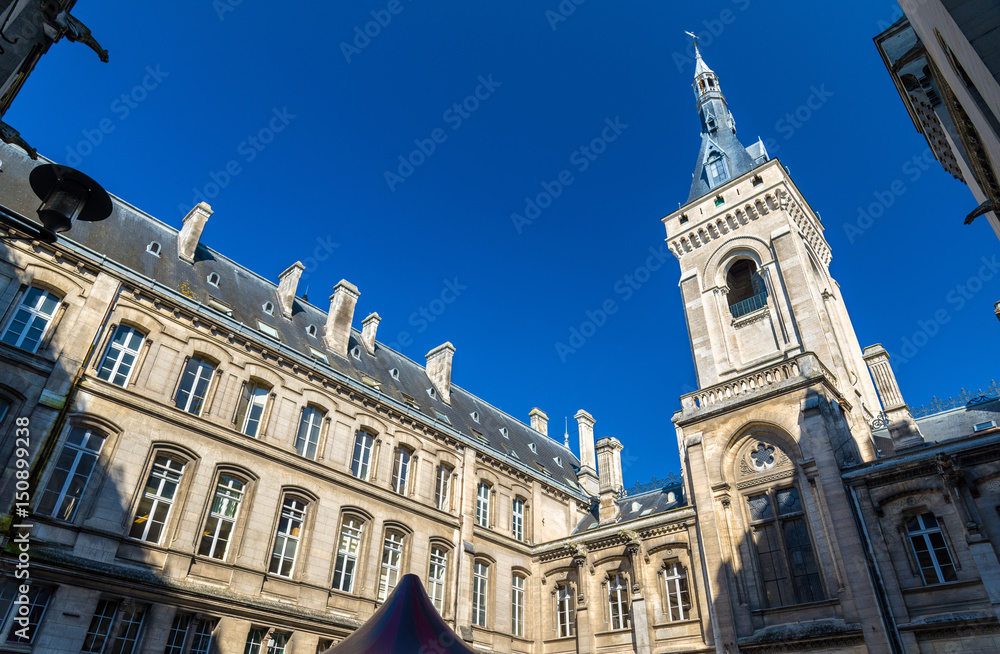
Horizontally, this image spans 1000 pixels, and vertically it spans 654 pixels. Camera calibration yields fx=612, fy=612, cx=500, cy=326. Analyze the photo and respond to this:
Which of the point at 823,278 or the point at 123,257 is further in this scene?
the point at 823,278

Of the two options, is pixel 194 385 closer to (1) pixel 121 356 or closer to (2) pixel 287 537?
(1) pixel 121 356

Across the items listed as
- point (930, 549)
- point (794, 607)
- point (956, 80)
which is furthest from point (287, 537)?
point (956, 80)

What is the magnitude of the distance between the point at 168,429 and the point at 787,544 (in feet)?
63.5

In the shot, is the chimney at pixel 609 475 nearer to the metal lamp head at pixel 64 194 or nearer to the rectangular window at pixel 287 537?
the rectangular window at pixel 287 537

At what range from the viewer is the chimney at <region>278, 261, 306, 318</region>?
25469mm

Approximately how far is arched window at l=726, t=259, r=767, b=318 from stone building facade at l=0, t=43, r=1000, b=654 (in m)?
0.13

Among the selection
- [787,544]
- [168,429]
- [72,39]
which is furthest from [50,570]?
[787,544]

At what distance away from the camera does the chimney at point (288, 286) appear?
83.6ft

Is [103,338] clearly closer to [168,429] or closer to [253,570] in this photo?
[168,429]

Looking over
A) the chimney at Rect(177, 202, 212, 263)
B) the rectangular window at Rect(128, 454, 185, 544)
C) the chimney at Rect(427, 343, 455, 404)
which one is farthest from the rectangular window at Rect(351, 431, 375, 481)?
the chimney at Rect(177, 202, 212, 263)

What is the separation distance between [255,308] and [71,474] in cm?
924

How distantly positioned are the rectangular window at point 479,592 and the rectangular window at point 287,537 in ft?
25.9

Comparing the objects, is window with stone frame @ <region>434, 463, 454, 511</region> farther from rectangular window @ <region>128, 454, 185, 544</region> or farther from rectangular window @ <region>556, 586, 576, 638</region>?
rectangular window @ <region>128, 454, 185, 544</region>

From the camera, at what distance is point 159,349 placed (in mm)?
18922
